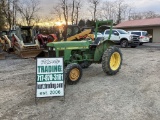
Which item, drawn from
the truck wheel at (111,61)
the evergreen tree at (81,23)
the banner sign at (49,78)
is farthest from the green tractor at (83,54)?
the evergreen tree at (81,23)

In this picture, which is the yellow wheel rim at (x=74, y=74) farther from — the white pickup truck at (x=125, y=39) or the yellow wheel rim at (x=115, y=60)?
the white pickup truck at (x=125, y=39)

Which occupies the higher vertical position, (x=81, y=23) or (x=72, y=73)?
(x=81, y=23)

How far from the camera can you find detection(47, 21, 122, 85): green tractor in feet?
25.2

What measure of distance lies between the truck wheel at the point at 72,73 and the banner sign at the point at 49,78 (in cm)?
117

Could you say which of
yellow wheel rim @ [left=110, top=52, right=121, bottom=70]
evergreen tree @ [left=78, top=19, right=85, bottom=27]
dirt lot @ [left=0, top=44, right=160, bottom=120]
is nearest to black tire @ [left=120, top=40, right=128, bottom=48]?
yellow wheel rim @ [left=110, top=52, right=121, bottom=70]

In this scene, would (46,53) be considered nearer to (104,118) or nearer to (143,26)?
(104,118)

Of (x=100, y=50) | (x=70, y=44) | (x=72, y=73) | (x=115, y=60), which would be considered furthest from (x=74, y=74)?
(x=115, y=60)

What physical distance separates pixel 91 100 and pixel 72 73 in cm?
160

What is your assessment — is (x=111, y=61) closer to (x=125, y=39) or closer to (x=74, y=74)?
(x=74, y=74)

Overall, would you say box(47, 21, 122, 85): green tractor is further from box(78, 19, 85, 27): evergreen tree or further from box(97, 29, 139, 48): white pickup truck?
box(78, 19, 85, 27): evergreen tree

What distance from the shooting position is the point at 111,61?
30.7 feet

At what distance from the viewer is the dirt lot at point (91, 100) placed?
5234 mm

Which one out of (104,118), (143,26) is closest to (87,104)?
(104,118)

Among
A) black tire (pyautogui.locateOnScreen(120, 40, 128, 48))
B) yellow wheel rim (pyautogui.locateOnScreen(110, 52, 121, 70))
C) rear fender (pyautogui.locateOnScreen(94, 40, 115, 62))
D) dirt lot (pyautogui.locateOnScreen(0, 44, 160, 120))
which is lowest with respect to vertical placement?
dirt lot (pyautogui.locateOnScreen(0, 44, 160, 120))
